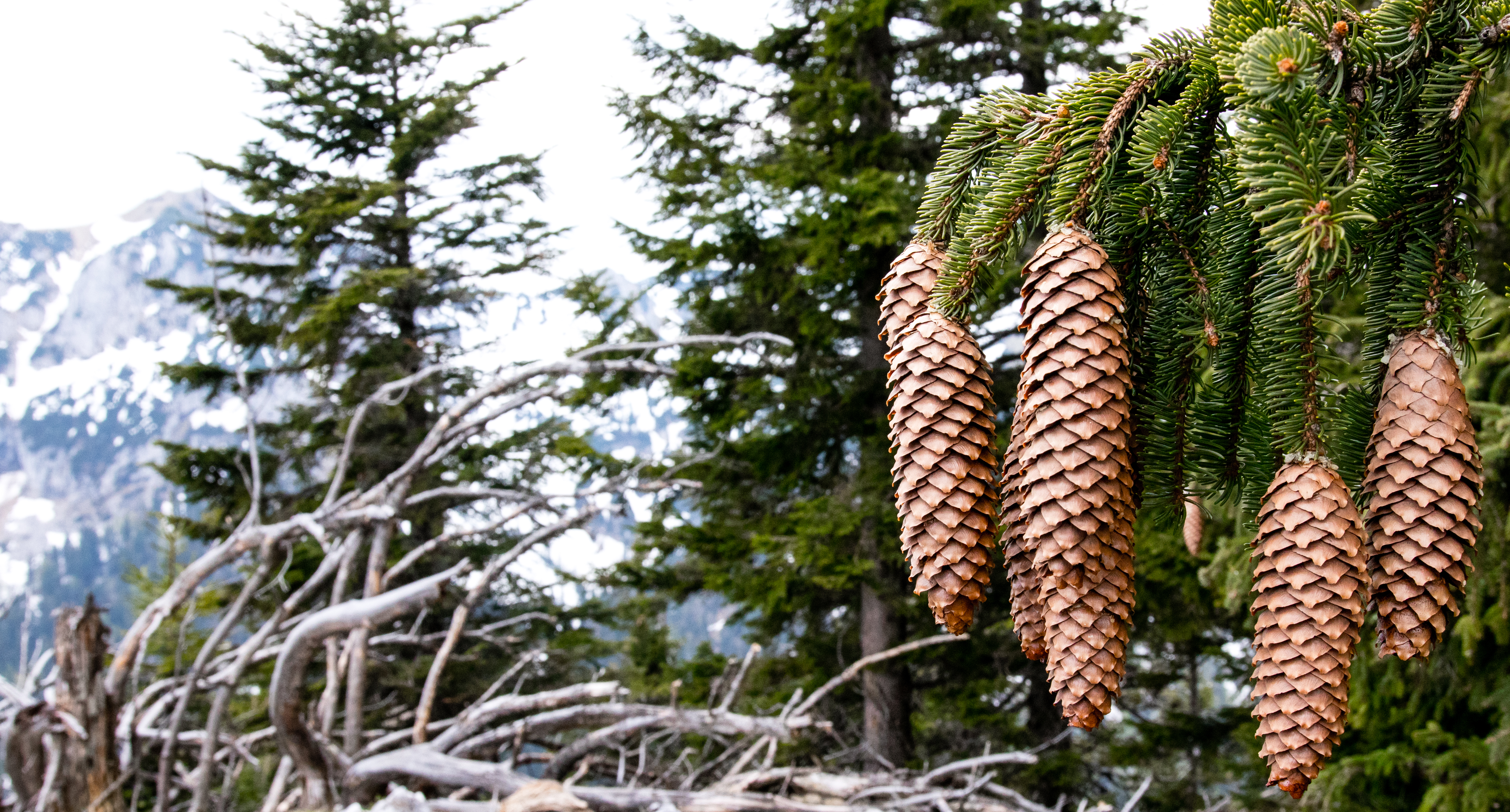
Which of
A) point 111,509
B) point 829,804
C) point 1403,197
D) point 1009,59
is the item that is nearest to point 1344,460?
point 1403,197

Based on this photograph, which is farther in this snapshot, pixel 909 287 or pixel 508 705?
pixel 508 705

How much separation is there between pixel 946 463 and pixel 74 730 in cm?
393

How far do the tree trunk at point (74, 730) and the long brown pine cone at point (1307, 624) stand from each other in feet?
13.2

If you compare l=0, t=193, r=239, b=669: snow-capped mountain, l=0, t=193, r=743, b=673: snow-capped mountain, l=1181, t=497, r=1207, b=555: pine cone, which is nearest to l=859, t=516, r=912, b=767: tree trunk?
l=1181, t=497, r=1207, b=555: pine cone

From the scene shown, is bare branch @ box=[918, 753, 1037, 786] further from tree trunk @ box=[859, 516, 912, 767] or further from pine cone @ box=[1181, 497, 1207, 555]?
tree trunk @ box=[859, 516, 912, 767]

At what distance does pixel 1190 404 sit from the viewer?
98 centimetres

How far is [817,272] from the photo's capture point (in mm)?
6703

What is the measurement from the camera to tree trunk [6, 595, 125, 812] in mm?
3361

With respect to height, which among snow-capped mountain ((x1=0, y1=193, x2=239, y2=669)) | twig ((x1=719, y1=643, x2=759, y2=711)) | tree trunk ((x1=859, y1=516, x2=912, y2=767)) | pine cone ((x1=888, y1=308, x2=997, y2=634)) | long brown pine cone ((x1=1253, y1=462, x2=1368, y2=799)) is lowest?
tree trunk ((x1=859, y1=516, x2=912, y2=767))

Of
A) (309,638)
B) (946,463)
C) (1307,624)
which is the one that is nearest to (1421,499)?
(1307,624)

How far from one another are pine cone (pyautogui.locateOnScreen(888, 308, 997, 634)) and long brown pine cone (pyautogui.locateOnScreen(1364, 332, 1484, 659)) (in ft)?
1.07

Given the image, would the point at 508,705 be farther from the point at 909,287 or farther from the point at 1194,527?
the point at 909,287

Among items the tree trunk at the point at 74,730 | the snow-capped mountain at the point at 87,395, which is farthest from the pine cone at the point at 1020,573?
the snow-capped mountain at the point at 87,395

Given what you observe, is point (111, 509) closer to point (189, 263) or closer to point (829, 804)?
point (189, 263)
